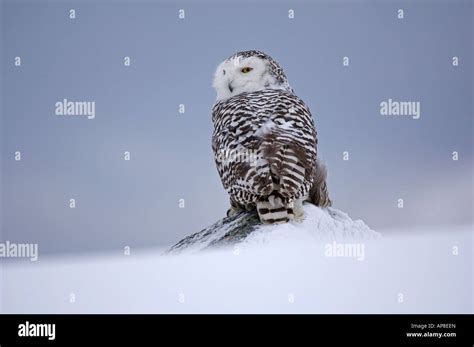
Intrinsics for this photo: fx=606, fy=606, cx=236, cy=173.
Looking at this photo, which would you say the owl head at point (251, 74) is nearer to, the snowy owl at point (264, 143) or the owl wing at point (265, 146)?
the snowy owl at point (264, 143)

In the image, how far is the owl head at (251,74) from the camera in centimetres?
334

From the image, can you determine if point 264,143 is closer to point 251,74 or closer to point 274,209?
point 274,209

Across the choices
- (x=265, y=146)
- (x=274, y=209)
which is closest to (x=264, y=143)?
(x=265, y=146)

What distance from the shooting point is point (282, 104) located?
3.05 metres

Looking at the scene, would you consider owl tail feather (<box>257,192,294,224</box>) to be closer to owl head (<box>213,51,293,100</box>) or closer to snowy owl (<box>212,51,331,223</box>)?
snowy owl (<box>212,51,331,223</box>)

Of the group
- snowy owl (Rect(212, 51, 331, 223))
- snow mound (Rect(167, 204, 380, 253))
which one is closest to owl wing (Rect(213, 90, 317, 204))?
snowy owl (Rect(212, 51, 331, 223))

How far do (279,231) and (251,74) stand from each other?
1014mm

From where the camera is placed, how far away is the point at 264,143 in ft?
9.05

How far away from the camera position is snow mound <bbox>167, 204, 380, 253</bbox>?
9.23ft

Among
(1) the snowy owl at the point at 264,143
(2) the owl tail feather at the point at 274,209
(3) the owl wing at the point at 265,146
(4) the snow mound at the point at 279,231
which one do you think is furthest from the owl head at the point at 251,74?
(2) the owl tail feather at the point at 274,209

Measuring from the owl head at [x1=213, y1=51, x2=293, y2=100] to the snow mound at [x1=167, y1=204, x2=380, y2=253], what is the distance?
2.38 feet
